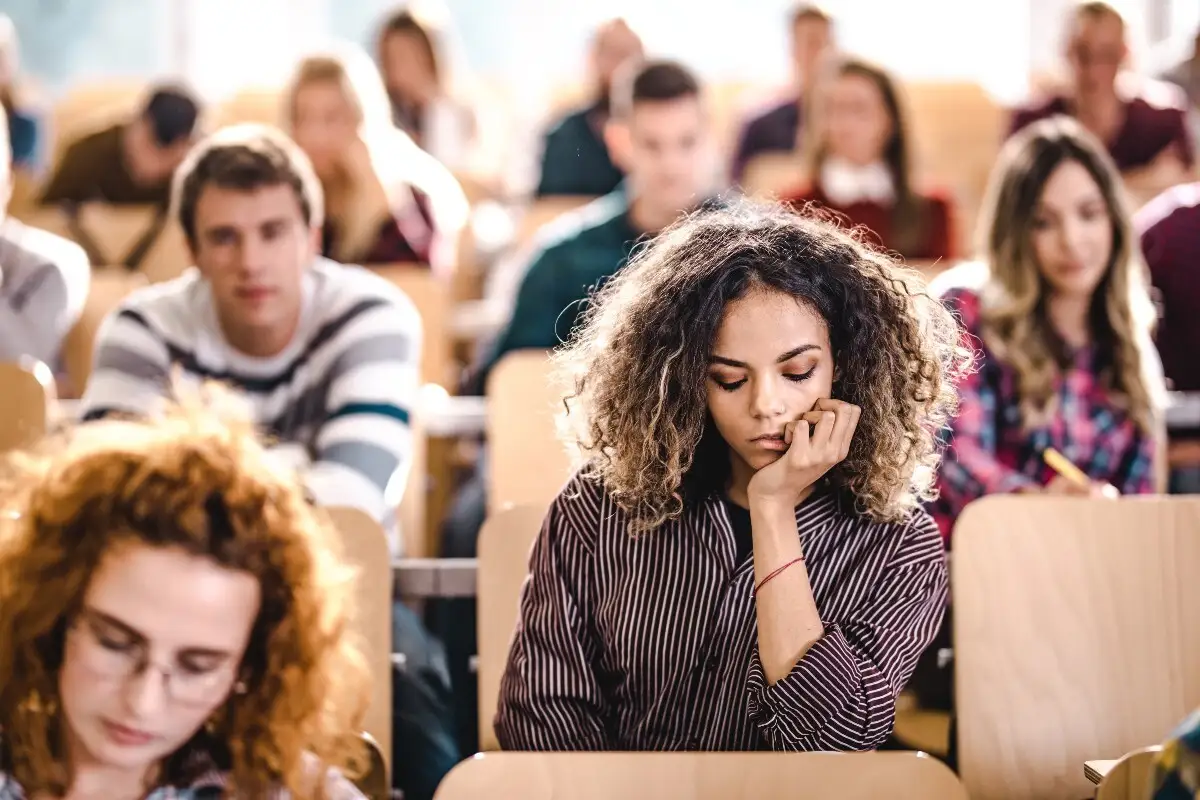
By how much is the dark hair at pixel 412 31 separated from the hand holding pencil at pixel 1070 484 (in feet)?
10.1

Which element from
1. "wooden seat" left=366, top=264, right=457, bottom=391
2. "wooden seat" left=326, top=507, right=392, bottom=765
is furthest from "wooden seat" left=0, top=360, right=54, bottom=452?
"wooden seat" left=366, top=264, right=457, bottom=391

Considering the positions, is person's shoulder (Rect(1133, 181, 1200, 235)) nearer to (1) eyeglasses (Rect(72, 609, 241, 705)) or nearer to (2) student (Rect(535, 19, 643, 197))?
(2) student (Rect(535, 19, 643, 197))

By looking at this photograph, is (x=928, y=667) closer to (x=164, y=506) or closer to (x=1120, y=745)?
(x=1120, y=745)

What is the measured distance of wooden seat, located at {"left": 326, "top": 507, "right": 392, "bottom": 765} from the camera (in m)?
1.81

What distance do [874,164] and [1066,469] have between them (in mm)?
1643

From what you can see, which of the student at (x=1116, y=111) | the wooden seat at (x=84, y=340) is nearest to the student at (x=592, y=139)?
the student at (x=1116, y=111)

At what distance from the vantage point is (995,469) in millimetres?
2354

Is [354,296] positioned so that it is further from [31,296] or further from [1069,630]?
[1069,630]

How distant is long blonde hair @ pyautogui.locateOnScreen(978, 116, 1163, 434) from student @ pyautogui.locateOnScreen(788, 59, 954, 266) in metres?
0.98

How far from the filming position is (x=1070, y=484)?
7.00 ft

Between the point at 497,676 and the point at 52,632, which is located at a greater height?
the point at 52,632

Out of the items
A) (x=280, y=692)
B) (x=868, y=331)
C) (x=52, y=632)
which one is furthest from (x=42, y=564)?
(x=868, y=331)

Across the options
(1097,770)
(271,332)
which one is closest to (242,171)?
(271,332)

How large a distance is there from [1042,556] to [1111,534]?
0.08 m
